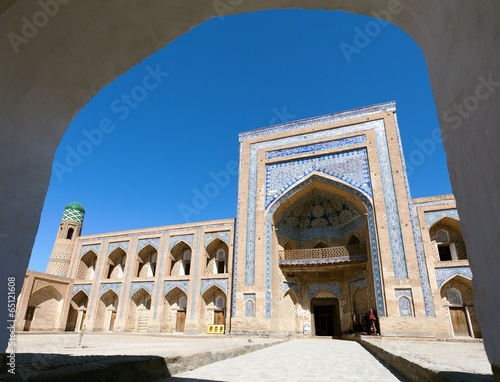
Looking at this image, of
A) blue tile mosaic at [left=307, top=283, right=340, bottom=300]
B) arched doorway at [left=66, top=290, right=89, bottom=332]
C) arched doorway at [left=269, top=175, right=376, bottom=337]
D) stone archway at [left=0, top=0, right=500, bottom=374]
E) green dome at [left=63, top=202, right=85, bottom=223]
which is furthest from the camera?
green dome at [left=63, top=202, right=85, bottom=223]

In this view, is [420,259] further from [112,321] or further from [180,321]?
Result: [112,321]

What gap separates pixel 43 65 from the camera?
1644mm

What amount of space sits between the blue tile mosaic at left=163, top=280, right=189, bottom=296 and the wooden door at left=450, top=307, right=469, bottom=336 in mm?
11214

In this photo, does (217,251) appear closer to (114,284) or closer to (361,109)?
(114,284)

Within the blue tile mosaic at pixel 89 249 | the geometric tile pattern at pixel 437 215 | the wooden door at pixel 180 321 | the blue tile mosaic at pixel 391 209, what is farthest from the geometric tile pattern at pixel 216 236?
the geometric tile pattern at pixel 437 215

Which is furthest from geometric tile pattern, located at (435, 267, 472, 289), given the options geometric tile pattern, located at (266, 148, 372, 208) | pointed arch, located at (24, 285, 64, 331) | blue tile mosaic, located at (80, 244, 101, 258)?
pointed arch, located at (24, 285, 64, 331)

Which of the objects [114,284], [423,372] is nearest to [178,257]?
[114,284]

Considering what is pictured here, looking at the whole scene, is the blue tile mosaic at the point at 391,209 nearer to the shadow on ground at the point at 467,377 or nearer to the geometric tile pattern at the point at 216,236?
the geometric tile pattern at the point at 216,236

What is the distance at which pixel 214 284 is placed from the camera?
15.6 meters

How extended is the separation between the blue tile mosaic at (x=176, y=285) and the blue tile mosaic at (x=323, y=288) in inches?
231

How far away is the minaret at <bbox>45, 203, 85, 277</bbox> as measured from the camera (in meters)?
19.5

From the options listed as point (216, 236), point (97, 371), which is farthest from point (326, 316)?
point (97, 371)

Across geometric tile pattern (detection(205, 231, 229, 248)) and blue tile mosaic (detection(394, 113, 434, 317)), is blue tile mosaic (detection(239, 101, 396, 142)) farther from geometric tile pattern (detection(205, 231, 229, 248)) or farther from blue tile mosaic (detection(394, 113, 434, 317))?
geometric tile pattern (detection(205, 231, 229, 248))

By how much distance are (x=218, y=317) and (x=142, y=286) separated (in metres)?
4.47
